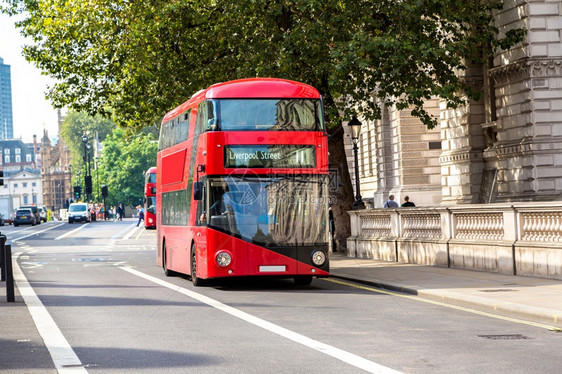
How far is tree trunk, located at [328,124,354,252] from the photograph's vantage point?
31.8m

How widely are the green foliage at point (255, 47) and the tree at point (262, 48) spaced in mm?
43

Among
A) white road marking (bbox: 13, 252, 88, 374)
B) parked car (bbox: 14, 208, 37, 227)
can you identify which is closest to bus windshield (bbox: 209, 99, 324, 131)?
white road marking (bbox: 13, 252, 88, 374)

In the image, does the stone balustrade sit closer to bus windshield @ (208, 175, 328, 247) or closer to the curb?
the curb

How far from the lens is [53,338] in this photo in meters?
12.2

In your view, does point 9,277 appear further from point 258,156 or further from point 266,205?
point 258,156

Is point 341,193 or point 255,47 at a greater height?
point 255,47

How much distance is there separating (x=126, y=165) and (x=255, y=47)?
11069 centimetres

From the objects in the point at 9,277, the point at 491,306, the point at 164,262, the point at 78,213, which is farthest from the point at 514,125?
the point at 78,213

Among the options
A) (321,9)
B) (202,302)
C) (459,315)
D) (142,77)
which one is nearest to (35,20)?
(142,77)

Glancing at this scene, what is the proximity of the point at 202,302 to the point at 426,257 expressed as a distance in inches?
354

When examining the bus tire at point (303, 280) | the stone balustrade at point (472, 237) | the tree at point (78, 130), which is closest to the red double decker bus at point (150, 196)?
the stone balustrade at point (472, 237)

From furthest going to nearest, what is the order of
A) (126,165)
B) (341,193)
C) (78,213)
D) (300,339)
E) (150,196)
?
(126,165) < (78,213) < (150,196) < (341,193) < (300,339)

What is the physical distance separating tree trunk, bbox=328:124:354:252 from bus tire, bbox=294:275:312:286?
9.68 m

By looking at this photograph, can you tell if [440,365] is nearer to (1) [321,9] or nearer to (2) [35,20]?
(1) [321,9]
